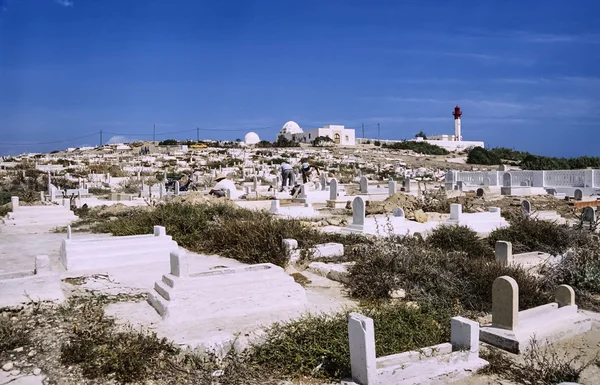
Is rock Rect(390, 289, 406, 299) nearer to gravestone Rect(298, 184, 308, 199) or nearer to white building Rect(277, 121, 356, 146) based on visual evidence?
gravestone Rect(298, 184, 308, 199)

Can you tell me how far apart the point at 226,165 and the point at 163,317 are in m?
43.1

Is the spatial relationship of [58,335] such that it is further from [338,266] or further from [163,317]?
[338,266]

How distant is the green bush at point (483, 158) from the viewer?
6339cm

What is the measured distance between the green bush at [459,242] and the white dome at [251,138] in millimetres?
85413

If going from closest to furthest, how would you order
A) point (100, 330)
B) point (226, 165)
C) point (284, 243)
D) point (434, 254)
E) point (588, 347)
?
point (100, 330) → point (588, 347) → point (434, 254) → point (284, 243) → point (226, 165)

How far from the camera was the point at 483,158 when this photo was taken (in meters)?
64.0

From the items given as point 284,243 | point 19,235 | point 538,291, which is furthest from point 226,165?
point 538,291

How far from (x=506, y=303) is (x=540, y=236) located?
708 centimetres

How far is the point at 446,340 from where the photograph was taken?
5676 millimetres

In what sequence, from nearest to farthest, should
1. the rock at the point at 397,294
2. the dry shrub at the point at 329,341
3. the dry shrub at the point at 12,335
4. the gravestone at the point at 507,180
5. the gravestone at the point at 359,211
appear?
1. the dry shrub at the point at 329,341
2. the dry shrub at the point at 12,335
3. the rock at the point at 397,294
4. the gravestone at the point at 359,211
5. the gravestone at the point at 507,180

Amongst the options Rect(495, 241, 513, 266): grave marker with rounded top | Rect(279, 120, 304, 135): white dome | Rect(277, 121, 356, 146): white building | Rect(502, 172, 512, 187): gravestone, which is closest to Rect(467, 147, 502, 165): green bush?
Rect(277, 121, 356, 146): white building

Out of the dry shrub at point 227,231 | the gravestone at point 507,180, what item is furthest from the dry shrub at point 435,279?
the gravestone at point 507,180

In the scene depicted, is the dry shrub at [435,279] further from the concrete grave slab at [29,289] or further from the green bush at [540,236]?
the concrete grave slab at [29,289]

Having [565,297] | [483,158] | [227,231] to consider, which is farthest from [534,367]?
[483,158]
